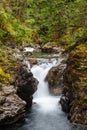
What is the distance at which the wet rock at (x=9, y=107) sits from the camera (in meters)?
18.0

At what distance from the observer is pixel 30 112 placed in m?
21.7

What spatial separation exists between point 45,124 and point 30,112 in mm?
2534

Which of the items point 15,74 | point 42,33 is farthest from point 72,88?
point 42,33

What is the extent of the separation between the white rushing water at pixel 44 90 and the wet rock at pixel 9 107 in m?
3.49

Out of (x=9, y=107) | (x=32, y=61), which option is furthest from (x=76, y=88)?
(x=32, y=61)

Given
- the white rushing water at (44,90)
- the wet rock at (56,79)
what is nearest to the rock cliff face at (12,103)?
the white rushing water at (44,90)

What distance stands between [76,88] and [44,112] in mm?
3269

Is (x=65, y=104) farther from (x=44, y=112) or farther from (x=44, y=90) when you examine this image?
(x=44, y=90)

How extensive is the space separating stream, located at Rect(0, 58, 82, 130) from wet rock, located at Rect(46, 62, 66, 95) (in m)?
0.51

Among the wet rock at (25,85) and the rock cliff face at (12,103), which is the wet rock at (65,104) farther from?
the rock cliff face at (12,103)

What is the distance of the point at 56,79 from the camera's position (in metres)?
25.6

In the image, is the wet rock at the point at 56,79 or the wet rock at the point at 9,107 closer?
the wet rock at the point at 9,107

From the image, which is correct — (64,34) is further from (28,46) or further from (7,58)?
(7,58)

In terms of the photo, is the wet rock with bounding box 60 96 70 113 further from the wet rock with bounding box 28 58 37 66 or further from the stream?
the wet rock with bounding box 28 58 37 66
